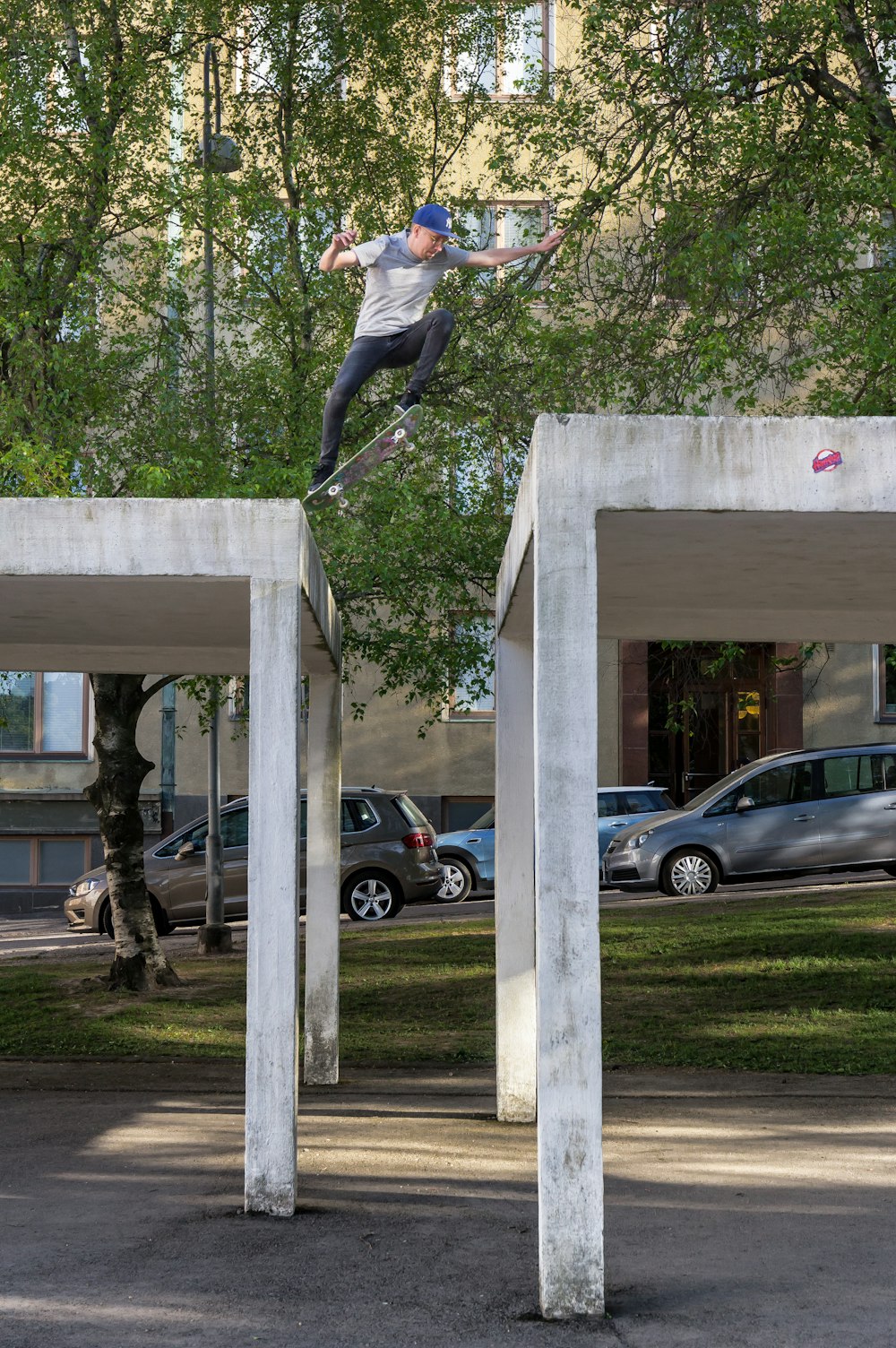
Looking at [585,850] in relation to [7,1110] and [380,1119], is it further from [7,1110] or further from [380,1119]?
[7,1110]

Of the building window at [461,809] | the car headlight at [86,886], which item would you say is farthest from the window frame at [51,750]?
the car headlight at [86,886]

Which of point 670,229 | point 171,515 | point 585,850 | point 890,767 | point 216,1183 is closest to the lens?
point 585,850

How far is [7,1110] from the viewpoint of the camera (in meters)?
9.39

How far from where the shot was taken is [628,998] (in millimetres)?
13148

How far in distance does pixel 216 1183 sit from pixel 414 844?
11.9 meters

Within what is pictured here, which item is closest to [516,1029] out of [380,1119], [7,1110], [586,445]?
[380,1119]

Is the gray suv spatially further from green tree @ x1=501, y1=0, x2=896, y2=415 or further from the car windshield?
green tree @ x1=501, y1=0, x2=896, y2=415

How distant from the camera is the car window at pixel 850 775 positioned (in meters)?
18.6

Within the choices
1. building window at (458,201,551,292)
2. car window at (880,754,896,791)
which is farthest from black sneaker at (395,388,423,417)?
car window at (880,754,896,791)

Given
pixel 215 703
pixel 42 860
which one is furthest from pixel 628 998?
pixel 42 860

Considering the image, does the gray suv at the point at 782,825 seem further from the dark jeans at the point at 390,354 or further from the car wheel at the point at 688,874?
the dark jeans at the point at 390,354

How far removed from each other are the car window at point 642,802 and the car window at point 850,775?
3511mm

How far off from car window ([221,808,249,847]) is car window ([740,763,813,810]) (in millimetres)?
6331

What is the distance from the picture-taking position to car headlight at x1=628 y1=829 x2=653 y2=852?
19344mm
